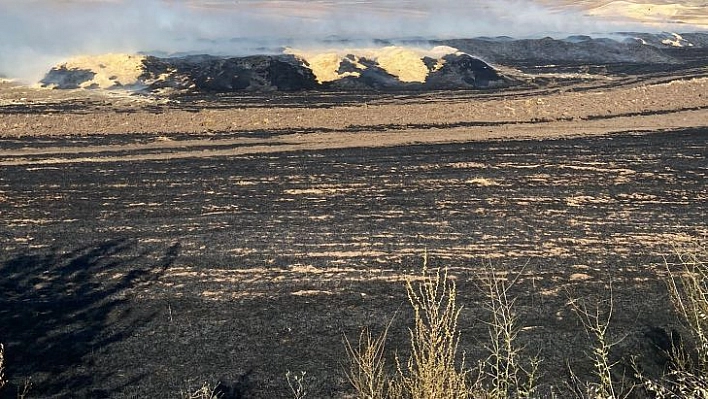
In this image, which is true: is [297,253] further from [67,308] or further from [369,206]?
[67,308]

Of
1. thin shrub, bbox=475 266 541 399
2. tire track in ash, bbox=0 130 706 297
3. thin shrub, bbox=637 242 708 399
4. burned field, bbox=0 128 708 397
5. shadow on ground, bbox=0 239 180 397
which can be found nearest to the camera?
thin shrub, bbox=637 242 708 399

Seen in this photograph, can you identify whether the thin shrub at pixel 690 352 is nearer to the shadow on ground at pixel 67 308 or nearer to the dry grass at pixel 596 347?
the dry grass at pixel 596 347

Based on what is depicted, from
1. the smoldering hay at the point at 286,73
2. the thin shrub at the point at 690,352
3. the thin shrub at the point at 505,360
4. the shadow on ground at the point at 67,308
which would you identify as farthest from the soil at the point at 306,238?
the smoldering hay at the point at 286,73

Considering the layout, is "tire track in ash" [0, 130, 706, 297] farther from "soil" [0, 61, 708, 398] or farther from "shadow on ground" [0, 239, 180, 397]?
"shadow on ground" [0, 239, 180, 397]

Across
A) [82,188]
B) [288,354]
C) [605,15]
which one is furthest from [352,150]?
[605,15]

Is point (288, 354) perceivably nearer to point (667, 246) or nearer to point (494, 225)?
point (494, 225)

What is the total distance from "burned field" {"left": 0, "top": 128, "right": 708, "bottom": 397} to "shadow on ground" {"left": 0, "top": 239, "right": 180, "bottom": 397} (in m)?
0.03

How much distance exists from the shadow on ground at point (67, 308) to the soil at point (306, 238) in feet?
0.11

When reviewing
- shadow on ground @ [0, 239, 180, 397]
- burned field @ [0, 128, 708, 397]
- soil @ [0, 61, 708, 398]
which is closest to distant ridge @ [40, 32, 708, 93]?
soil @ [0, 61, 708, 398]

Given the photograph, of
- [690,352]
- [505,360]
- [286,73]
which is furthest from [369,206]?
[286,73]

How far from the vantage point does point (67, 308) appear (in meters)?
8.95

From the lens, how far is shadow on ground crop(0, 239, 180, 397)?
7.46 meters

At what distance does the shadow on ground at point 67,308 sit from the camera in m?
7.46

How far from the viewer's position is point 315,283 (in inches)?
376
